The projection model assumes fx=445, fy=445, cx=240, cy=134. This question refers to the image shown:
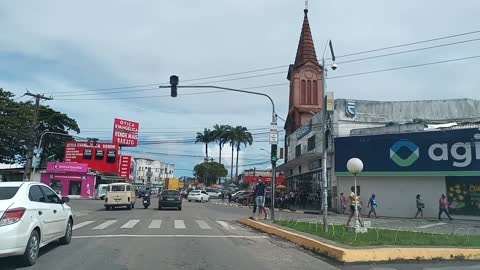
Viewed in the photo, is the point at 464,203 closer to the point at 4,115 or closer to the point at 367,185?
the point at 367,185

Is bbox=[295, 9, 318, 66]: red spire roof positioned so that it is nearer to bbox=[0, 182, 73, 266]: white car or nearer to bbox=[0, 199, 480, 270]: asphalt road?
bbox=[0, 199, 480, 270]: asphalt road

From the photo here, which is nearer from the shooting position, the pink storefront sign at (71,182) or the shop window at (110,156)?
the pink storefront sign at (71,182)

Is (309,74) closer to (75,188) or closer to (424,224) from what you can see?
(424,224)

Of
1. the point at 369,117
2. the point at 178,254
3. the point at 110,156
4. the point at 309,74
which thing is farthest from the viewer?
the point at 110,156

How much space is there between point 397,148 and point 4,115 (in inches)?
1970

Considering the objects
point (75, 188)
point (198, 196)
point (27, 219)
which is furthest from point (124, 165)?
point (27, 219)

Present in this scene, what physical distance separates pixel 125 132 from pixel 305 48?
Answer: 104 ft

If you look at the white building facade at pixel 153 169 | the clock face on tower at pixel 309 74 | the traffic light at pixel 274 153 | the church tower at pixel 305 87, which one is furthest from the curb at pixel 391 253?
the white building facade at pixel 153 169

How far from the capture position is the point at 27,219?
28.7 feet

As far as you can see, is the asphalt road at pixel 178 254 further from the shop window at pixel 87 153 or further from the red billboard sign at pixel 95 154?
the shop window at pixel 87 153

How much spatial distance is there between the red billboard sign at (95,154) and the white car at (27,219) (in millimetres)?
57175

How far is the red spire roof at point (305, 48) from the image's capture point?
52.4m

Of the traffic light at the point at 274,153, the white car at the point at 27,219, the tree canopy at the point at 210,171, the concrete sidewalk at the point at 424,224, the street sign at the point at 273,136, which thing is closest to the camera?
the white car at the point at 27,219

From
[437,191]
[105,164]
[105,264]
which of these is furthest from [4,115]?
[105,264]
